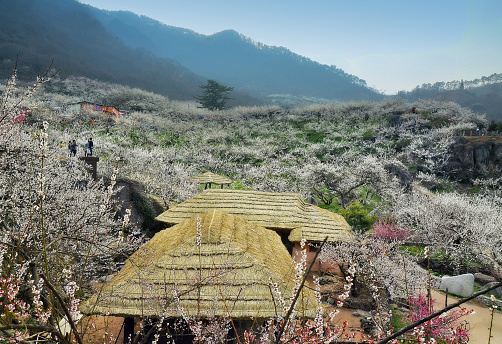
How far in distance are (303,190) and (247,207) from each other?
13.8 metres

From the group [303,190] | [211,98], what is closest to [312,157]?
[303,190]

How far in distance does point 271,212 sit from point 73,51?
115273 millimetres

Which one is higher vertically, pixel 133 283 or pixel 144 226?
pixel 133 283

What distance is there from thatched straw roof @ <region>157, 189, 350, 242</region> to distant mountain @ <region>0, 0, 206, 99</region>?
2682 inches

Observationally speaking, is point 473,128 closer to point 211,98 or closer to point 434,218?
point 434,218

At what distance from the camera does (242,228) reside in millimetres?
8930

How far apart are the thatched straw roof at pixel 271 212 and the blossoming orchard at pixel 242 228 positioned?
136mm

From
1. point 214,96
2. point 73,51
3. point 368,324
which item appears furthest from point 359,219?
point 73,51

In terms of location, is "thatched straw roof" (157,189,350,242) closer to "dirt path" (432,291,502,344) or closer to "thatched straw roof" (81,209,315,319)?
"thatched straw roof" (81,209,315,319)

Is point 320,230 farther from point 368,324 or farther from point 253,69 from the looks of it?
point 253,69

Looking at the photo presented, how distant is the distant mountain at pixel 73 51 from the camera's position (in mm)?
72438

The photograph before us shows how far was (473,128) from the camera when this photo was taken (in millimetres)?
36812

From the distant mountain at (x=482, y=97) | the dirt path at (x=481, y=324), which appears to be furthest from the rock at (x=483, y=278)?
the distant mountain at (x=482, y=97)

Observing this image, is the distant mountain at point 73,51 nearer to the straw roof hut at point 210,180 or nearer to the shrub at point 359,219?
the straw roof hut at point 210,180
